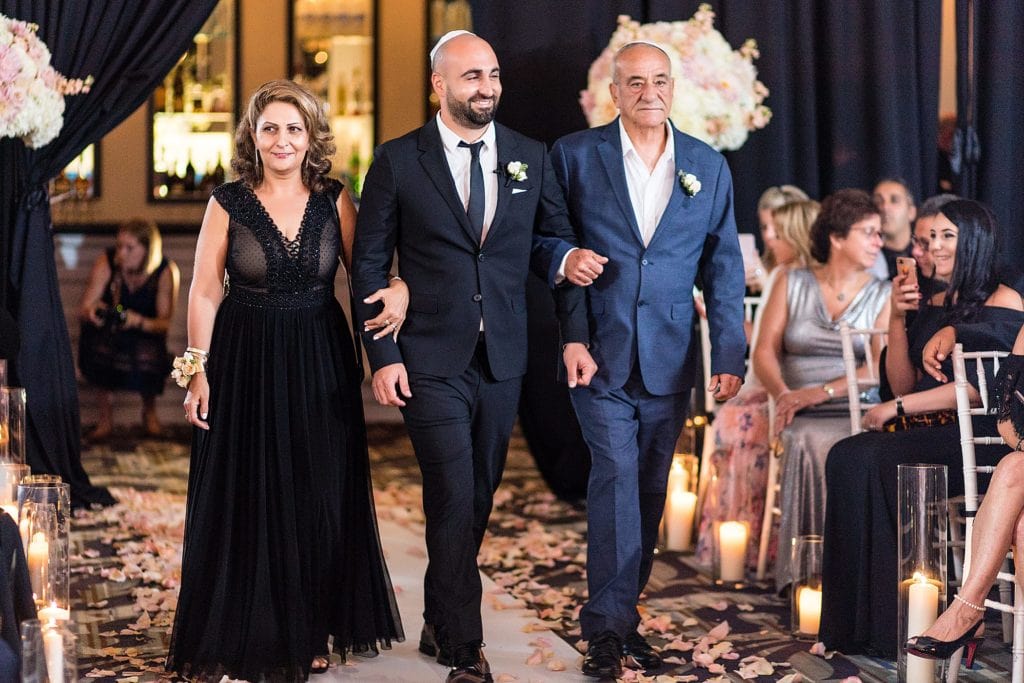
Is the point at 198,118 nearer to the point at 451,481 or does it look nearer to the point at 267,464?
the point at 267,464

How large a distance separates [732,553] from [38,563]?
2743mm

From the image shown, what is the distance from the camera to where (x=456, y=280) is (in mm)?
3900

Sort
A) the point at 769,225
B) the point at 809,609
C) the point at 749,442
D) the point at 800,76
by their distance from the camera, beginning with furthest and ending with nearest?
1. the point at 800,76
2. the point at 769,225
3. the point at 749,442
4. the point at 809,609

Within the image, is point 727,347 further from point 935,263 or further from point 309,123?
point 309,123

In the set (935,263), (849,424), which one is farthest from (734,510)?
(935,263)

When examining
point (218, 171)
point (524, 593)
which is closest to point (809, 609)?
point (524, 593)

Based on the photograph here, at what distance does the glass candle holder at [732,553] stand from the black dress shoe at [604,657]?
1343 millimetres

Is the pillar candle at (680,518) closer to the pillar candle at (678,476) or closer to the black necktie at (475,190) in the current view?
the pillar candle at (678,476)

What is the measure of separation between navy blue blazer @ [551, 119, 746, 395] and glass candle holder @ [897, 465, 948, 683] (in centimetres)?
62

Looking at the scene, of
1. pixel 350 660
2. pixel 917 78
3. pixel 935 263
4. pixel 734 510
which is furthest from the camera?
pixel 917 78

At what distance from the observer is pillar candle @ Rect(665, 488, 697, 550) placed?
5.82m

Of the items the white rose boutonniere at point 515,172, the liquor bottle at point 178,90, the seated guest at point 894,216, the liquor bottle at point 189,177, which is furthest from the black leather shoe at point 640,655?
the liquor bottle at point 178,90

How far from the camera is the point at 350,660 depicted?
13.6 feet

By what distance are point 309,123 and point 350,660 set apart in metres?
1.56
